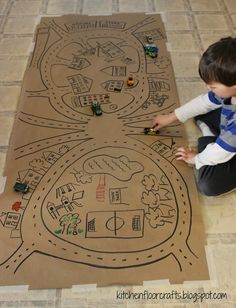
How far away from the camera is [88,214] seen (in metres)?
0.93

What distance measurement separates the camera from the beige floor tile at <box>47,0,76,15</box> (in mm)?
1605

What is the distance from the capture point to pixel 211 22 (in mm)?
1532

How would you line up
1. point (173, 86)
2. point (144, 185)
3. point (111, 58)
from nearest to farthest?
1. point (144, 185)
2. point (173, 86)
3. point (111, 58)

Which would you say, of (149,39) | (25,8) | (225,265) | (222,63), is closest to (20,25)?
(25,8)

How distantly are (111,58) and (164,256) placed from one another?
2.76ft

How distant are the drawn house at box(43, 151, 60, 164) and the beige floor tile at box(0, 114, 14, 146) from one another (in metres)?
0.15

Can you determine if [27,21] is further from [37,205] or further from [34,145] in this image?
[37,205]

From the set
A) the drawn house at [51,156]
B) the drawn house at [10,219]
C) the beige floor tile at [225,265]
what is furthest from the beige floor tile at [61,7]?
the beige floor tile at [225,265]

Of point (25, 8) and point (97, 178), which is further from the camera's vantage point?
point (25, 8)

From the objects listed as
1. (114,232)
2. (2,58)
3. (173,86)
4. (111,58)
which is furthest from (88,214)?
(2,58)

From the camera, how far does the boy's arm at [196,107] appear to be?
1.00 meters

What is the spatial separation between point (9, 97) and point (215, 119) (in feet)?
2.39

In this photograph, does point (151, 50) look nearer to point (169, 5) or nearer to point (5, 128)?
point (169, 5)

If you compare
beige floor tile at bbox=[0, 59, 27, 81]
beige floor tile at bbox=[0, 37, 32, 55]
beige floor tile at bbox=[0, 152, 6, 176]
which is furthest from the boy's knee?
beige floor tile at bbox=[0, 37, 32, 55]
